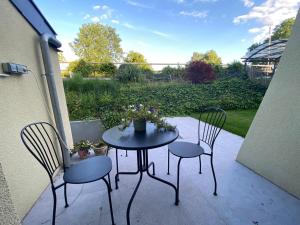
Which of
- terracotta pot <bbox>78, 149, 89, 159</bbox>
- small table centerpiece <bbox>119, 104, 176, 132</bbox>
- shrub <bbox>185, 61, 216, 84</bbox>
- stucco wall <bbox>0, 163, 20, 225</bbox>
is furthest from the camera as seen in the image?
shrub <bbox>185, 61, 216, 84</bbox>

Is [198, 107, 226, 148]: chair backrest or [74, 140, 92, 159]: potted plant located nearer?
[198, 107, 226, 148]: chair backrest

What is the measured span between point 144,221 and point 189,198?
1.76ft

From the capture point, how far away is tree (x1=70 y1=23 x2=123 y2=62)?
545 inches

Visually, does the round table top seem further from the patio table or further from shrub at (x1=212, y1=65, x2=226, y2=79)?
shrub at (x1=212, y1=65, x2=226, y2=79)

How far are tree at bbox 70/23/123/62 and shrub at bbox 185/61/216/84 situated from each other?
30.0 feet

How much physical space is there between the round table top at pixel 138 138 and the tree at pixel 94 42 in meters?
13.4

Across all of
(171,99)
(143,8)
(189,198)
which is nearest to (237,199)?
(189,198)

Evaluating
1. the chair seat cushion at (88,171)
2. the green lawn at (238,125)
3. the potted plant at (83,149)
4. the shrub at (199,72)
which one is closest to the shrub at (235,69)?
the shrub at (199,72)

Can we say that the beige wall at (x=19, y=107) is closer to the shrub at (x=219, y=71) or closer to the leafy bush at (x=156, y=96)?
the leafy bush at (x=156, y=96)

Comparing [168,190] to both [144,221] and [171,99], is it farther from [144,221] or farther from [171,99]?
[171,99]

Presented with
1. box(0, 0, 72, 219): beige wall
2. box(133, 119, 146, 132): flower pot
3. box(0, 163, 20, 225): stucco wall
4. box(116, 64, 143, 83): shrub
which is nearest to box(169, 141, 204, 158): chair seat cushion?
box(133, 119, 146, 132): flower pot

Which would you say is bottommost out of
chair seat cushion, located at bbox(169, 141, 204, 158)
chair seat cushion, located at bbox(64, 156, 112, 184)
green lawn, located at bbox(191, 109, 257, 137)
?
green lawn, located at bbox(191, 109, 257, 137)

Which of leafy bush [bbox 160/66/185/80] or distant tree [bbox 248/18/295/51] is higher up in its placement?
distant tree [bbox 248/18/295/51]

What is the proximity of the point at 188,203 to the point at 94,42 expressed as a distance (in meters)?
15.5
